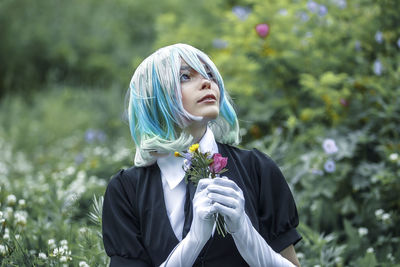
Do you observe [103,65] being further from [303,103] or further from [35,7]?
[303,103]

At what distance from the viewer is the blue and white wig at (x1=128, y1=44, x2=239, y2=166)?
5.95ft

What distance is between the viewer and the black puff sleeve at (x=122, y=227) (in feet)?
5.90

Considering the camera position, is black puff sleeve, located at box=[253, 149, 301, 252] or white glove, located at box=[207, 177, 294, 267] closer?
white glove, located at box=[207, 177, 294, 267]

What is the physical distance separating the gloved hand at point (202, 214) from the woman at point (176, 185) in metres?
0.08

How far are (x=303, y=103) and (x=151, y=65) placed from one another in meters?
2.56

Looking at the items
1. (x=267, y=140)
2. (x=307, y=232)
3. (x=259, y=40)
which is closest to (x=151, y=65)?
(x=307, y=232)

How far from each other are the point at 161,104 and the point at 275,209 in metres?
0.57

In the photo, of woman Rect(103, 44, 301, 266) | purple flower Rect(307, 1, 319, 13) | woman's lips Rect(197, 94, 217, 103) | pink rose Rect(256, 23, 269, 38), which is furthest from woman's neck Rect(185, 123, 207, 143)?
purple flower Rect(307, 1, 319, 13)

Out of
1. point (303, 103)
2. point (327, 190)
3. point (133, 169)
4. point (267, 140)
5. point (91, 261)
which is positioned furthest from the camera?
point (303, 103)

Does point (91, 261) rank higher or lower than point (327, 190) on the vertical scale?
higher

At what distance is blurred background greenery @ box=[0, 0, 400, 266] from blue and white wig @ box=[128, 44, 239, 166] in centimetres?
26

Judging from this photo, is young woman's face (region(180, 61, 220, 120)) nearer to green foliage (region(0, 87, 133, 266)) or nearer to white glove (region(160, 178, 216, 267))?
white glove (region(160, 178, 216, 267))

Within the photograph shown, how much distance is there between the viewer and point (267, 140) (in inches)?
149

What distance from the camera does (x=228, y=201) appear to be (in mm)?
1577
